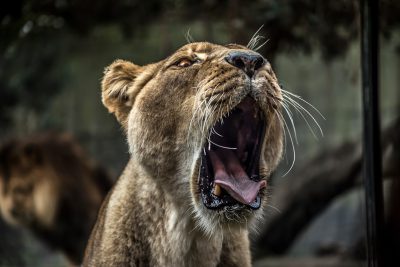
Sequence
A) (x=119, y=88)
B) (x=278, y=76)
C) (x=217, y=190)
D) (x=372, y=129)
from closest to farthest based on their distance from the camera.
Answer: (x=217, y=190) → (x=119, y=88) → (x=372, y=129) → (x=278, y=76)

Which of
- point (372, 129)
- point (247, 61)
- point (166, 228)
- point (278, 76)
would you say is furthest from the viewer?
point (278, 76)

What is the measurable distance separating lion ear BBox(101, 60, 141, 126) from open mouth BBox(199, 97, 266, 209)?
1.84 feet

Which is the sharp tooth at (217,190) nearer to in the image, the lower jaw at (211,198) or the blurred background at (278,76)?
the lower jaw at (211,198)

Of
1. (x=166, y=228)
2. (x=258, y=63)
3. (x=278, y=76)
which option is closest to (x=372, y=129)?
(x=258, y=63)

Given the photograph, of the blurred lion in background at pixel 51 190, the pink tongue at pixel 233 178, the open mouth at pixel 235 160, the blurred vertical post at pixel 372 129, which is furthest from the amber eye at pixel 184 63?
the blurred lion in background at pixel 51 190

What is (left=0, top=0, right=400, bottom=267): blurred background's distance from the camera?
19.1ft

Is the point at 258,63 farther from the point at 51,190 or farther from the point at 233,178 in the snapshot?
the point at 51,190

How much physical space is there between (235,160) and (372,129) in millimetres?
892

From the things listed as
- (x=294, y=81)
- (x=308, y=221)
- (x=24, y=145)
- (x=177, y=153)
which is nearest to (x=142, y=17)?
(x=24, y=145)

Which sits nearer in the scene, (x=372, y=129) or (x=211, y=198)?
(x=211, y=198)

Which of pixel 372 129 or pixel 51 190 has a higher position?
pixel 372 129

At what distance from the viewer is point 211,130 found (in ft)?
10.7

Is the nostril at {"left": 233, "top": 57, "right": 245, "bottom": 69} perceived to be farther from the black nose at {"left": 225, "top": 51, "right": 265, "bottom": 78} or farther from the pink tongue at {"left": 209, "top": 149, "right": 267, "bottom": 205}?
the pink tongue at {"left": 209, "top": 149, "right": 267, "bottom": 205}

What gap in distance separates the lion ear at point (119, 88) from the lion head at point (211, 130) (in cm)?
14
